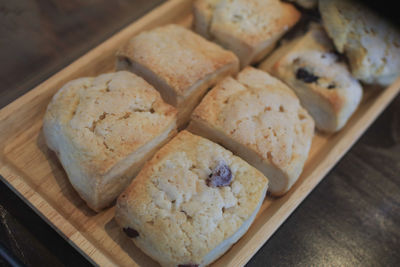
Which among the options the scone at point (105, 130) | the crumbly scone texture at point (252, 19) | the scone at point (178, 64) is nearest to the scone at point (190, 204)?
the scone at point (105, 130)

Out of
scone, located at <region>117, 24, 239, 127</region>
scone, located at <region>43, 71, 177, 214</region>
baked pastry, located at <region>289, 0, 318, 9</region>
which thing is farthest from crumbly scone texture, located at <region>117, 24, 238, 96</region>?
baked pastry, located at <region>289, 0, 318, 9</region>

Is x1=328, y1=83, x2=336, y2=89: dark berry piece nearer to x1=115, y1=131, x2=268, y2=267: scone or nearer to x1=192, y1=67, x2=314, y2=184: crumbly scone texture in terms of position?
x1=192, y1=67, x2=314, y2=184: crumbly scone texture

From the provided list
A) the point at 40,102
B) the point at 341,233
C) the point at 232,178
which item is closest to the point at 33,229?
the point at 40,102

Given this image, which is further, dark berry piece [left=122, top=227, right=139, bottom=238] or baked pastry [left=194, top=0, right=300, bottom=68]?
baked pastry [left=194, top=0, right=300, bottom=68]

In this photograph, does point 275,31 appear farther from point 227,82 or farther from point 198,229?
point 198,229

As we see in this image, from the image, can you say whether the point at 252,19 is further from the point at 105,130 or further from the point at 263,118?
the point at 105,130
